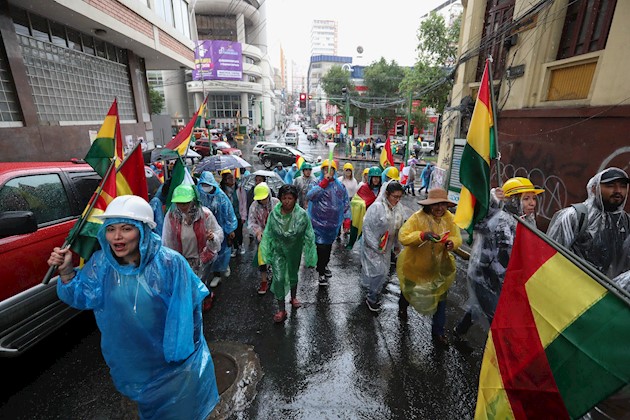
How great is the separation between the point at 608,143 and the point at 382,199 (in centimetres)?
468

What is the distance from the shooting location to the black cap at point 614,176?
2617mm

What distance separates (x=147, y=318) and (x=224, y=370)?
5.22 ft

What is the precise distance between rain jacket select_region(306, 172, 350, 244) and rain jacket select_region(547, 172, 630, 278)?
9.21ft

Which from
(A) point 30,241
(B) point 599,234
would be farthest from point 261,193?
(B) point 599,234

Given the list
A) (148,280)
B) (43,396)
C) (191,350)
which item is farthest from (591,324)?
(43,396)

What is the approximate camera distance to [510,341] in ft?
5.00

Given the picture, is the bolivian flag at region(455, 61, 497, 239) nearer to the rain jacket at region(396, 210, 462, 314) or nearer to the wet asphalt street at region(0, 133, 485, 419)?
the rain jacket at region(396, 210, 462, 314)

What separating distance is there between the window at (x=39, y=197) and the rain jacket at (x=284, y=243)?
221 centimetres

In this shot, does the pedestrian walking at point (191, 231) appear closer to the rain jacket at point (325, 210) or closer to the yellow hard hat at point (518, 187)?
the rain jacket at point (325, 210)

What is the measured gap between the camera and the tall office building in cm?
14475

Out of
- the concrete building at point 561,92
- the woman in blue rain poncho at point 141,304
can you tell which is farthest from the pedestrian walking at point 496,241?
the concrete building at point 561,92

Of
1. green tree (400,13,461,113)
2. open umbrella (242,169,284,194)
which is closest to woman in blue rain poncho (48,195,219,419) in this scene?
open umbrella (242,169,284,194)

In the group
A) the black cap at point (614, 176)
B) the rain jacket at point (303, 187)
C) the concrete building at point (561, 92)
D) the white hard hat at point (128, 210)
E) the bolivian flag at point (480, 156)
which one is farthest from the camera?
the rain jacket at point (303, 187)

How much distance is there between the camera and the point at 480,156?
2475 millimetres
